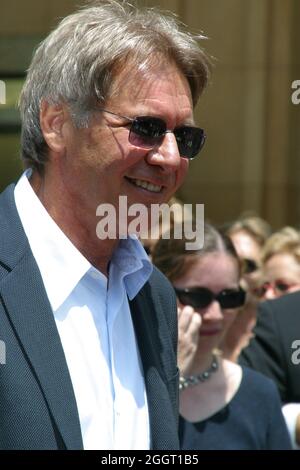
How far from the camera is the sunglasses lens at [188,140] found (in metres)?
2.62

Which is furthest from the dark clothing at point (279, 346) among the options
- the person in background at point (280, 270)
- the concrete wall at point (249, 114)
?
the concrete wall at point (249, 114)

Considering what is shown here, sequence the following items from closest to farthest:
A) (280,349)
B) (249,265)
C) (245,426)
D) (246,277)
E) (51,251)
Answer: (51,251) < (245,426) < (280,349) < (246,277) < (249,265)

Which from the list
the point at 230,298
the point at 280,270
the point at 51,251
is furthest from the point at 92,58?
the point at 280,270

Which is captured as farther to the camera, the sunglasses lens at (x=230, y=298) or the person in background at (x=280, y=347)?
the person in background at (x=280, y=347)

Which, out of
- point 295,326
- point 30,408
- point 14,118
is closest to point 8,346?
point 30,408

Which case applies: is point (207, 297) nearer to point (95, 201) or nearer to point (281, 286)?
point (95, 201)

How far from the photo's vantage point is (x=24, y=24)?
10.4 m

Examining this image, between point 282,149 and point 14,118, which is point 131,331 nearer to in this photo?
point 14,118

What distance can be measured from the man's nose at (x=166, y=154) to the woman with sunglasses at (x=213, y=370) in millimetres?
1212

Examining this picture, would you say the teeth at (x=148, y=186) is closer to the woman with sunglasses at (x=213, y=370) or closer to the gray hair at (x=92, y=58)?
the gray hair at (x=92, y=58)

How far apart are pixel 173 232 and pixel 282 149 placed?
7389 millimetres

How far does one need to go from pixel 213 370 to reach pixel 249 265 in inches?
90.8

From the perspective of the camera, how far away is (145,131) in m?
2.51

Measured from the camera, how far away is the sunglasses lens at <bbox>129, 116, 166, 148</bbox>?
251 centimetres
